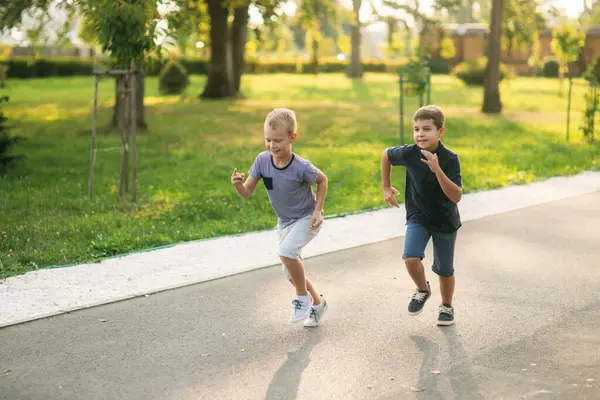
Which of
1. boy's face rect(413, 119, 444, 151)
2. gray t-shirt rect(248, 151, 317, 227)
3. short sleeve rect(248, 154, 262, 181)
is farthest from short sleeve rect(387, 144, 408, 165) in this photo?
short sleeve rect(248, 154, 262, 181)

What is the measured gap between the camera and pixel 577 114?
2602 centimetres

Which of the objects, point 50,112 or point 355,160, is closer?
point 355,160

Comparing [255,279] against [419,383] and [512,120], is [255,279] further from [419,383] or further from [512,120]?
[512,120]

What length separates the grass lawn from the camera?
8914 millimetres

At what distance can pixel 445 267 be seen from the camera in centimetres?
567

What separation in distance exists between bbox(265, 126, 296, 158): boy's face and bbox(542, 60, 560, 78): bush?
2178 inches

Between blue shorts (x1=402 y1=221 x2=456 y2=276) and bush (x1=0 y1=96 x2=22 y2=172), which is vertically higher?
blue shorts (x1=402 y1=221 x2=456 y2=276)

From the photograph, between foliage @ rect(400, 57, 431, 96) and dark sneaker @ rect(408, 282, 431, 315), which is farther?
foliage @ rect(400, 57, 431, 96)

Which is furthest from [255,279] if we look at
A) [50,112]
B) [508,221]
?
[50,112]

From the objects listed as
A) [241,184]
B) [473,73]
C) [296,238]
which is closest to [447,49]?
[473,73]

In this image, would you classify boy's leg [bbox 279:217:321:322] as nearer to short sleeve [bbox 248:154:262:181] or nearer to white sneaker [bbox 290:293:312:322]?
white sneaker [bbox 290:293:312:322]

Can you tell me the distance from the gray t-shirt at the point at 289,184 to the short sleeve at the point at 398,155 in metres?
0.53

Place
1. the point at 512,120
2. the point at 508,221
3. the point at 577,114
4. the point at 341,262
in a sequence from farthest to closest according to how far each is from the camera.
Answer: the point at 577,114 → the point at 512,120 → the point at 508,221 → the point at 341,262

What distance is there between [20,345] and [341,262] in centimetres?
311
